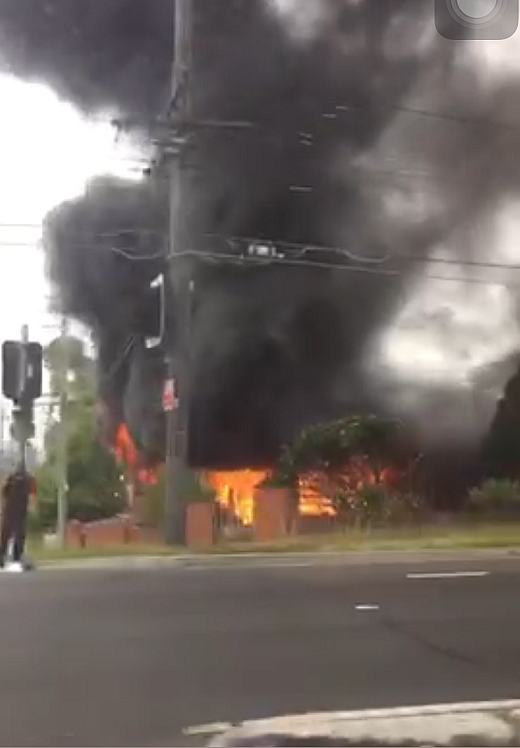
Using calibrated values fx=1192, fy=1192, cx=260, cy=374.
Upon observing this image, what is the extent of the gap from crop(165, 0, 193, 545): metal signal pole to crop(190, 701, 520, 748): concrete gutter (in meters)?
8.52

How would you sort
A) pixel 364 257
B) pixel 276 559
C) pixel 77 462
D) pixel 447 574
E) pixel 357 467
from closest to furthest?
1. pixel 447 574
2. pixel 276 559
3. pixel 357 467
4. pixel 77 462
5. pixel 364 257

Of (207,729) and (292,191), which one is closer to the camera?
(207,729)

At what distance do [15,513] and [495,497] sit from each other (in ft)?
27.1

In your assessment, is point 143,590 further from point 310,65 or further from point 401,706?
point 310,65

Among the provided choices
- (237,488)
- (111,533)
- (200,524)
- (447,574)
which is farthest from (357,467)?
(447,574)

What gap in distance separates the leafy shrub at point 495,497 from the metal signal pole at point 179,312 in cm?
511

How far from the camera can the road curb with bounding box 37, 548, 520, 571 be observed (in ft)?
34.6

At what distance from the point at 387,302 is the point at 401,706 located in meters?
14.0

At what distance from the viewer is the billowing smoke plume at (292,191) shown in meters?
18.1

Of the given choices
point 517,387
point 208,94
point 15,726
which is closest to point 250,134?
point 208,94

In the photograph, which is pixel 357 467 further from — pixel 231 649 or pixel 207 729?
pixel 207 729

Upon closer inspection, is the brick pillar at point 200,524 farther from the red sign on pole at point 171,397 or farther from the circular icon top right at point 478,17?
the circular icon top right at point 478,17

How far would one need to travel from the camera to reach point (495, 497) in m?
17.3

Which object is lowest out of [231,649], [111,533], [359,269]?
[231,649]
